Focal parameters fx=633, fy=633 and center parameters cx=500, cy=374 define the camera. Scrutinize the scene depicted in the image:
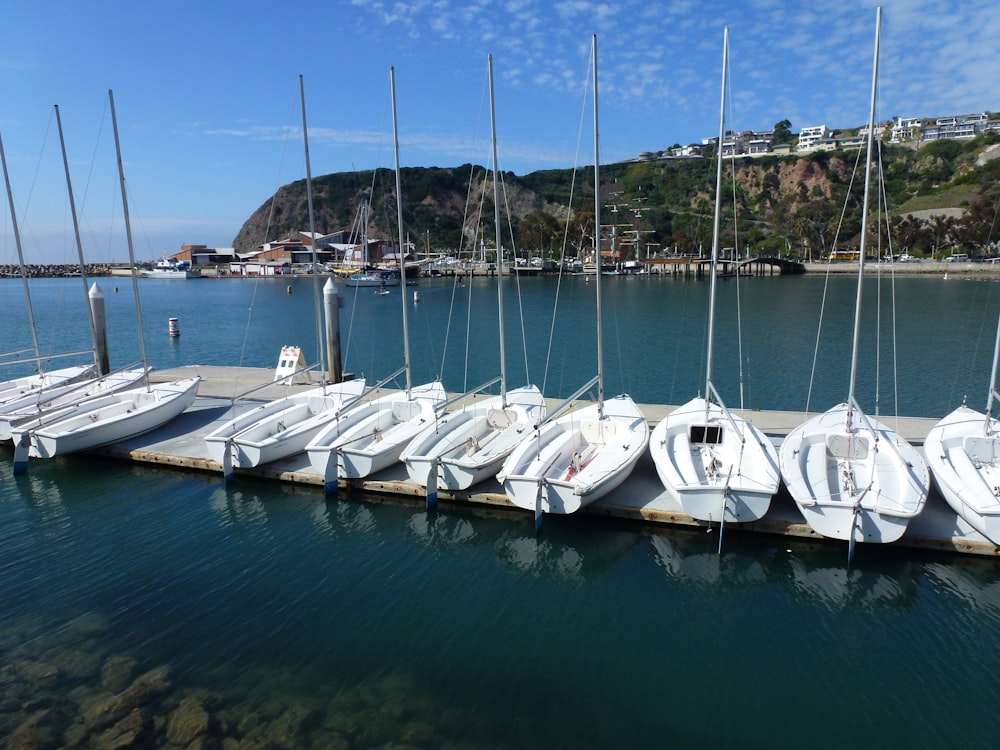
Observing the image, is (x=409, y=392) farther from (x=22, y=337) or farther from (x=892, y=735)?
(x=22, y=337)

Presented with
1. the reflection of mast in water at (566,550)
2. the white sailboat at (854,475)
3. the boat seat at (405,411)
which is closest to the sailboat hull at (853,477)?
the white sailboat at (854,475)

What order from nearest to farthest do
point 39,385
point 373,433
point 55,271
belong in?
point 373,433
point 39,385
point 55,271

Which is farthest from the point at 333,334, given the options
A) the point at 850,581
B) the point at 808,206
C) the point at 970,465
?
the point at 808,206

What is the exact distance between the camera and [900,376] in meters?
28.5

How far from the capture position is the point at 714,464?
43.2ft

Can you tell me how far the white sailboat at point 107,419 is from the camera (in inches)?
650

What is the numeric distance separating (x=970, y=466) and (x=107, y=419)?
21.5 metres

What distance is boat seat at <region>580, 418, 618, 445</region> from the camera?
15.1 m

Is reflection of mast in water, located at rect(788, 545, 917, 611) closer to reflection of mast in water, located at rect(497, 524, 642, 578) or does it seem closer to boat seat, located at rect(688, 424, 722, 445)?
boat seat, located at rect(688, 424, 722, 445)

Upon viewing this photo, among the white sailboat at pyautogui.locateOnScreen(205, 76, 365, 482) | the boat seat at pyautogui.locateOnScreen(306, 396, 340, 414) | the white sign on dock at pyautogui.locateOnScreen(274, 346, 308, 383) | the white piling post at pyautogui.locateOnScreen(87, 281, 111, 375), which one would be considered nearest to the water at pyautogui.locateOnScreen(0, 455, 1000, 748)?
the white sailboat at pyautogui.locateOnScreen(205, 76, 365, 482)

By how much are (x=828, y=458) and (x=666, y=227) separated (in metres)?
168

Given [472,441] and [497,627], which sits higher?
[472,441]

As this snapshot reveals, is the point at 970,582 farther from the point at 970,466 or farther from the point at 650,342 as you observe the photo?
the point at 650,342

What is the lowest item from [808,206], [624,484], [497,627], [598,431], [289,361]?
[497,627]
